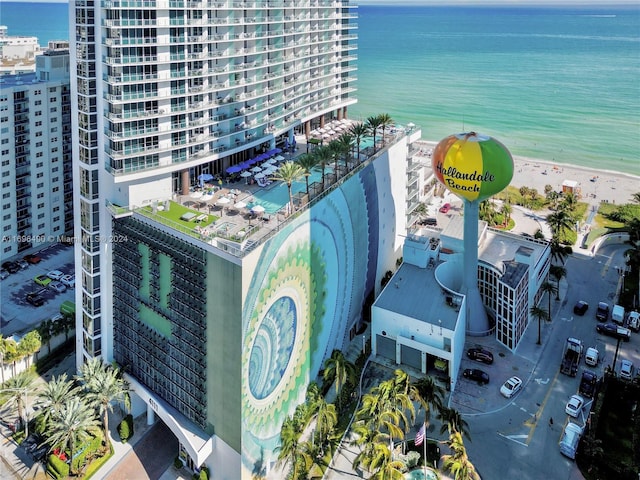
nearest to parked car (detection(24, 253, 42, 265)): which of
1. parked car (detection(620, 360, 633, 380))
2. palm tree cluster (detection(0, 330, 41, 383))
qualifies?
palm tree cluster (detection(0, 330, 41, 383))

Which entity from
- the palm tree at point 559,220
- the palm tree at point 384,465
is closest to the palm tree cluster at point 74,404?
the palm tree at point 384,465

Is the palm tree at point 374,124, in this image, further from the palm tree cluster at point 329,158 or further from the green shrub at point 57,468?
the green shrub at point 57,468

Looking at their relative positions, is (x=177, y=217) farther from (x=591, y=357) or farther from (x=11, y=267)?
(x=591, y=357)

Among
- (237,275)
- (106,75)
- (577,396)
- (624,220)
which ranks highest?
(106,75)

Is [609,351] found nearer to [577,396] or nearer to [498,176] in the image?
[577,396]

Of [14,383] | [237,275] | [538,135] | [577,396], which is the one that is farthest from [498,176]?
[538,135]

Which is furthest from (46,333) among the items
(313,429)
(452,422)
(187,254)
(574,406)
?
(574,406)

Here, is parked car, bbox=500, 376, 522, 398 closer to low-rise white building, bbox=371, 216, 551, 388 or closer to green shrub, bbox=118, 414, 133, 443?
low-rise white building, bbox=371, 216, 551, 388
